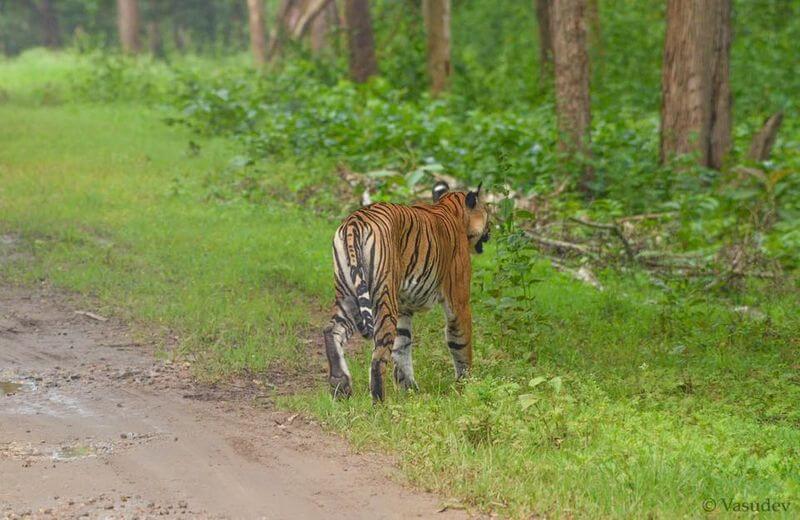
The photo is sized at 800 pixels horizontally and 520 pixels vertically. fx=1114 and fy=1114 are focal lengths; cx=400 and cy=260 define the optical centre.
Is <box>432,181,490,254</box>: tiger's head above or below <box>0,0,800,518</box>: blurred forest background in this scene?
above

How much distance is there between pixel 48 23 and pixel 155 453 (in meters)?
48.3

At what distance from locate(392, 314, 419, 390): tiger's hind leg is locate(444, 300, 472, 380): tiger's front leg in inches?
11.8

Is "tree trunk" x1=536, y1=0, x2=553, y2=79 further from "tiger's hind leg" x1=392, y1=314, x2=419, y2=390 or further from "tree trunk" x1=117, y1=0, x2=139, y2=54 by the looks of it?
"tiger's hind leg" x1=392, y1=314, x2=419, y2=390

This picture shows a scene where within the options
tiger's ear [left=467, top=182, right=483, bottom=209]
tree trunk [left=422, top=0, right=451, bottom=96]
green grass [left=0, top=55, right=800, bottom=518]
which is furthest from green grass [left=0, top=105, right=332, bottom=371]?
tree trunk [left=422, top=0, right=451, bottom=96]

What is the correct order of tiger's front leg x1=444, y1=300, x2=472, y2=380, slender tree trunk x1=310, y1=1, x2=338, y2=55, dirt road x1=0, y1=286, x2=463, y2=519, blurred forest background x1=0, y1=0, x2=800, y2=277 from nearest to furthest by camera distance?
dirt road x1=0, y1=286, x2=463, y2=519, tiger's front leg x1=444, y1=300, x2=472, y2=380, blurred forest background x1=0, y1=0, x2=800, y2=277, slender tree trunk x1=310, y1=1, x2=338, y2=55

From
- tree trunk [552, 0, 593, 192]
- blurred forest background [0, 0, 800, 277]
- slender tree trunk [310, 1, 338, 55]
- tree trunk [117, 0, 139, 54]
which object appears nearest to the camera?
blurred forest background [0, 0, 800, 277]

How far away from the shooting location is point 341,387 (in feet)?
24.3

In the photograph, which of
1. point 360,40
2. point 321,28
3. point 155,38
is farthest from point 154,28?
point 360,40

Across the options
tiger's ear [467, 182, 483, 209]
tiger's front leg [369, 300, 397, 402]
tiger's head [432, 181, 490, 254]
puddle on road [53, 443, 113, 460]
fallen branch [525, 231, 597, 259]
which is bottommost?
fallen branch [525, 231, 597, 259]

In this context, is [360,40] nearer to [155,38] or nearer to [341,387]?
[341,387]

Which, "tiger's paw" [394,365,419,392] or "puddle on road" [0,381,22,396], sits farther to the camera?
"tiger's paw" [394,365,419,392]

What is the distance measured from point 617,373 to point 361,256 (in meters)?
2.58

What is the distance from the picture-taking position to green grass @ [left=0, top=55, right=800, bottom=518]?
6.09 metres

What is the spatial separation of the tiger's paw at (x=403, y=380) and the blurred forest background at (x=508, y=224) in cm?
31
